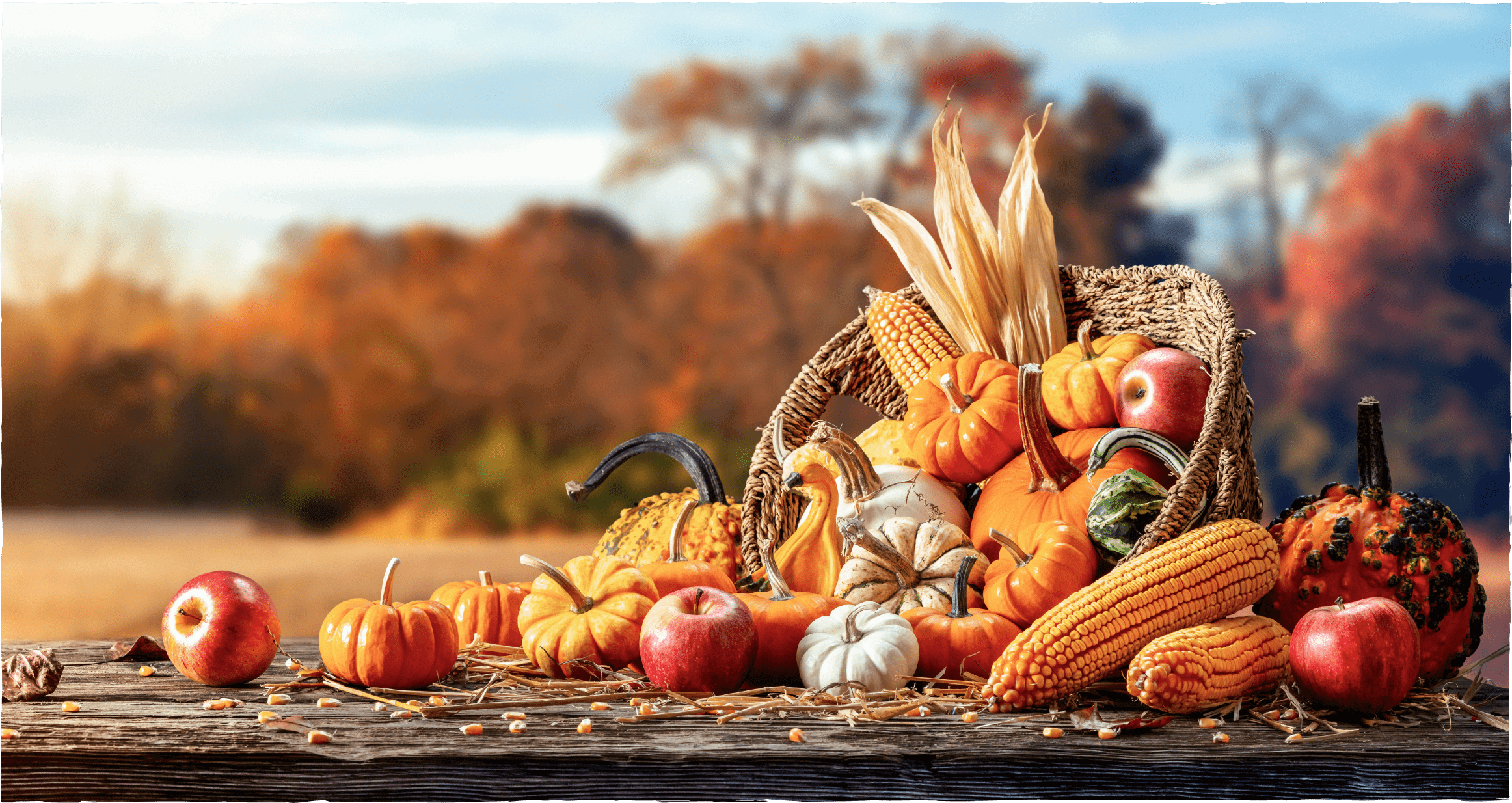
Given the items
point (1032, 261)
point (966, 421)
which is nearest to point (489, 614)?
point (966, 421)

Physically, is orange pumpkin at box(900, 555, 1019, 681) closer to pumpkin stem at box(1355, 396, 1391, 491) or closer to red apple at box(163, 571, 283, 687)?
pumpkin stem at box(1355, 396, 1391, 491)

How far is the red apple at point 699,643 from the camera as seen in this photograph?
2209 mm

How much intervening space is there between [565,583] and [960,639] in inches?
31.3

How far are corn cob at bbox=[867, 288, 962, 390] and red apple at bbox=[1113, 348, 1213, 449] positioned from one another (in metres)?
0.58

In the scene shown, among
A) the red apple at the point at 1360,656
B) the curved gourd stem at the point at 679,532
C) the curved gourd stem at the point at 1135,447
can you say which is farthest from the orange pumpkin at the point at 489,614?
the red apple at the point at 1360,656

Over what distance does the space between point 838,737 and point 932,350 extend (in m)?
1.57

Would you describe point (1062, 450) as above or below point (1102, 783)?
above

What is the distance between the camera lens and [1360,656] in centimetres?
206

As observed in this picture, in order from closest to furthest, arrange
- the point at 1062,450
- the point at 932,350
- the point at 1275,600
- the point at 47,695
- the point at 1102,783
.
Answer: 1. the point at 1102,783
2. the point at 47,695
3. the point at 1275,600
4. the point at 1062,450
5. the point at 932,350

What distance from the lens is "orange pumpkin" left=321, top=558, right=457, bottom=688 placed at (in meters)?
2.27

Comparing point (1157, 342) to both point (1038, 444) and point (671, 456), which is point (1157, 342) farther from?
point (671, 456)

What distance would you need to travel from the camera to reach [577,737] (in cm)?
194

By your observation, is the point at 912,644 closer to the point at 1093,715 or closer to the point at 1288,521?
the point at 1093,715

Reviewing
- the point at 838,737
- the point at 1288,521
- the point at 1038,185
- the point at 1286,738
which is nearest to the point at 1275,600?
the point at 1288,521
